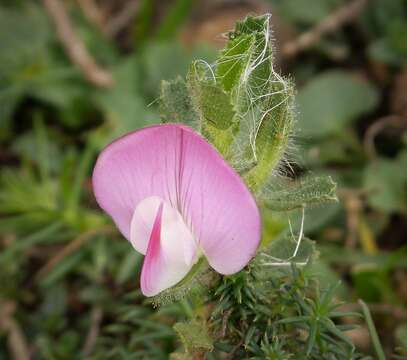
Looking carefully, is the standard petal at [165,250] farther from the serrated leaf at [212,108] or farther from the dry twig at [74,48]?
the dry twig at [74,48]

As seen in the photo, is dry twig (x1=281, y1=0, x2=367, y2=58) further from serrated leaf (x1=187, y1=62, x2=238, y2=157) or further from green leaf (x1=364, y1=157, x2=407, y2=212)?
serrated leaf (x1=187, y1=62, x2=238, y2=157)

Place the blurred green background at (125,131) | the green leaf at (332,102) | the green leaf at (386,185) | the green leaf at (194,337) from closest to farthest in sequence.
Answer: the green leaf at (194,337) < the blurred green background at (125,131) < the green leaf at (386,185) < the green leaf at (332,102)

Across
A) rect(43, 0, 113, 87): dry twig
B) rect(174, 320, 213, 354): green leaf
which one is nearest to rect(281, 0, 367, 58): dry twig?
rect(43, 0, 113, 87): dry twig

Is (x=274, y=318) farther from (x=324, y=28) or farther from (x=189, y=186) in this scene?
(x=324, y=28)

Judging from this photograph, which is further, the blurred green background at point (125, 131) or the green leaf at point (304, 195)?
the blurred green background at point (125, 131)

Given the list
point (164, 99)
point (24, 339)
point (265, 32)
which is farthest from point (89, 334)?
point (265, 32)

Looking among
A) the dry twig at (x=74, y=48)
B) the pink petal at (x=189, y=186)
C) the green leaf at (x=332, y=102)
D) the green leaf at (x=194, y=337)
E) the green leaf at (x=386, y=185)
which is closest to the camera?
the pink petal at (x=189, y=186)

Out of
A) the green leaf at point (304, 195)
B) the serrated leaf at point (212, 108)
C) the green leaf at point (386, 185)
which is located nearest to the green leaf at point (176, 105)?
the serrated leaf at point (212, 108)
